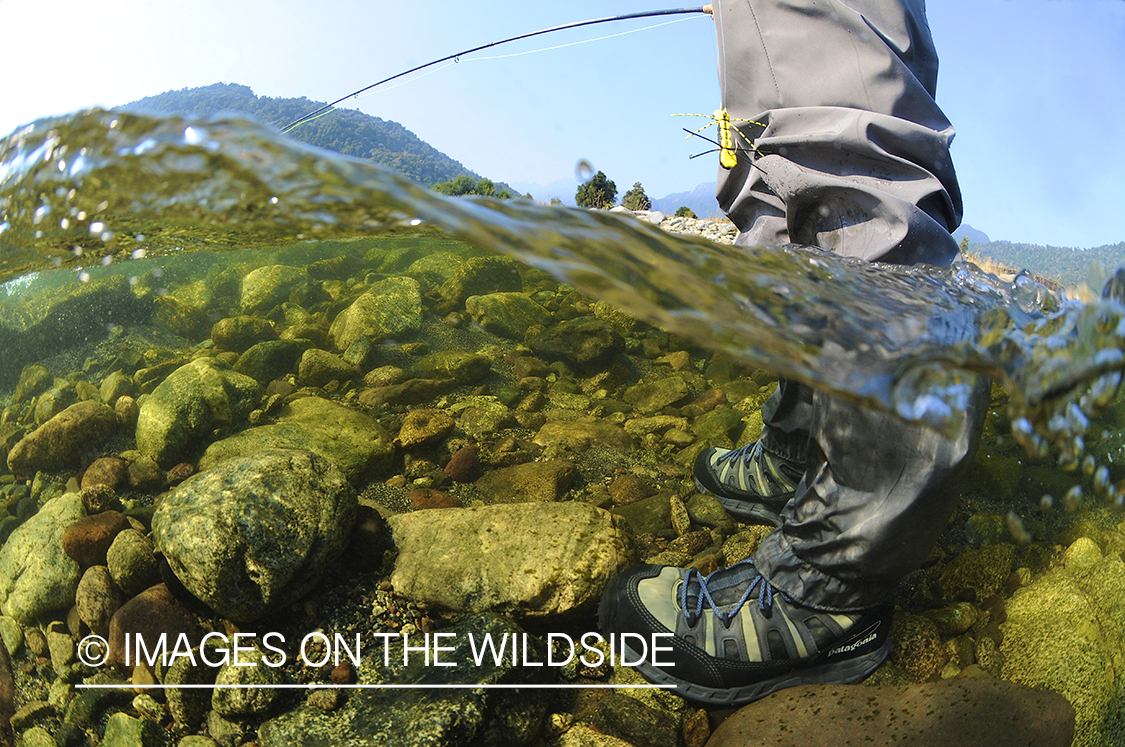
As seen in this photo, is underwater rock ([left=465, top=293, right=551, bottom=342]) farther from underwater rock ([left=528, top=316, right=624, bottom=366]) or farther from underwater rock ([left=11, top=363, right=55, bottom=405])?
underwater rock ([left=11, top=363, right=55, bottom=405])

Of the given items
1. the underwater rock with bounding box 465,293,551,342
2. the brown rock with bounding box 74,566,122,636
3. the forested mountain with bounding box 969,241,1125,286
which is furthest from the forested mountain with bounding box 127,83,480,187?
the forested mountain with bounding box 969,241,1125,286

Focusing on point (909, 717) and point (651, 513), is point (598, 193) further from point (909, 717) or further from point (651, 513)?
point (909, 717)

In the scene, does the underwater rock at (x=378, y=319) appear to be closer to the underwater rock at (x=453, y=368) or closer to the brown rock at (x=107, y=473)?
the underwater rock at (x=453, y=368)

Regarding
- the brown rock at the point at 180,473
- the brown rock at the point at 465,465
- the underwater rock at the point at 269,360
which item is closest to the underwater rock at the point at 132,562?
the brown rock at the point at 180,473

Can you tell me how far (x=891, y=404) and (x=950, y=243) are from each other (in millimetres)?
632

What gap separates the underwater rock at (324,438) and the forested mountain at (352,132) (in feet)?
4.93

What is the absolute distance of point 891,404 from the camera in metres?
0.77

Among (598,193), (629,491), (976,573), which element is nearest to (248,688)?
(629,491)

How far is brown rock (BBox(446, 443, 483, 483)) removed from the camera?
1.23 metres

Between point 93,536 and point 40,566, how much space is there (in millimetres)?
174

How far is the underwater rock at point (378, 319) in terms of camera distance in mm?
1298

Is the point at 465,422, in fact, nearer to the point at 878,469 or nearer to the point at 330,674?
the point at 330,674

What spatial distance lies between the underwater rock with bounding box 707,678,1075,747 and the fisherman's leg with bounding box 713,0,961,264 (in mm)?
807

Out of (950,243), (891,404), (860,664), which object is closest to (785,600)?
(860,664)
